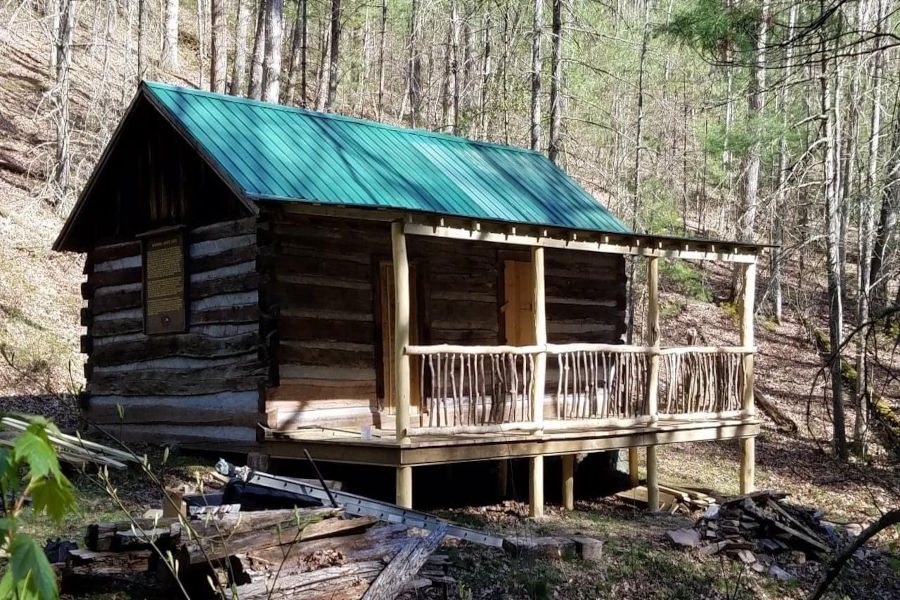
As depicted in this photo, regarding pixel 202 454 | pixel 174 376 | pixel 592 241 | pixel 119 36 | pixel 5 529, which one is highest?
pixel 119 36

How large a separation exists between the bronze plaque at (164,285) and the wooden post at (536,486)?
499 centimetres

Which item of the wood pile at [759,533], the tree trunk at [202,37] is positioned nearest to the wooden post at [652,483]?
the wood pile at [759,533]

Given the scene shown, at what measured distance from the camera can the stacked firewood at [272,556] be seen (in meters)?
6.71

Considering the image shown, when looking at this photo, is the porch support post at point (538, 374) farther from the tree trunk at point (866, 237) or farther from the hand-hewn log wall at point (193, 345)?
the tree trunk at point (866, 237)

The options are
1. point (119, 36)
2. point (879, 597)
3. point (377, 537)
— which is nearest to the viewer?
point (377, 537)

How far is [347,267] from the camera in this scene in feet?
40.9

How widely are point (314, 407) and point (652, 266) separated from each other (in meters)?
5.05

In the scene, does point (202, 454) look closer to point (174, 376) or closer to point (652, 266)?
point (174, 376)

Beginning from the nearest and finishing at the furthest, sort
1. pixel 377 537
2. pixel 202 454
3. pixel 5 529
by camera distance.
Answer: pixel 5 529 < pixel 377 537 < pixel 202 454

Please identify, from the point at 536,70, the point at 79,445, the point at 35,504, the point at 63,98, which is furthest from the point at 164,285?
the point at 35,504

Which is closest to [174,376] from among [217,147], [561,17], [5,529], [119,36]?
[217,147]

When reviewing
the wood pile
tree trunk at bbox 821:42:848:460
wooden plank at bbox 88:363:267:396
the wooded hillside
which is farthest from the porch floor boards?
tree trunk at bbox 821:42:848:460

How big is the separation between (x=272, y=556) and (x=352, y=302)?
5.78 meters

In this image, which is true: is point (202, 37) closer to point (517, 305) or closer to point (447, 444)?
point (517, 305)
